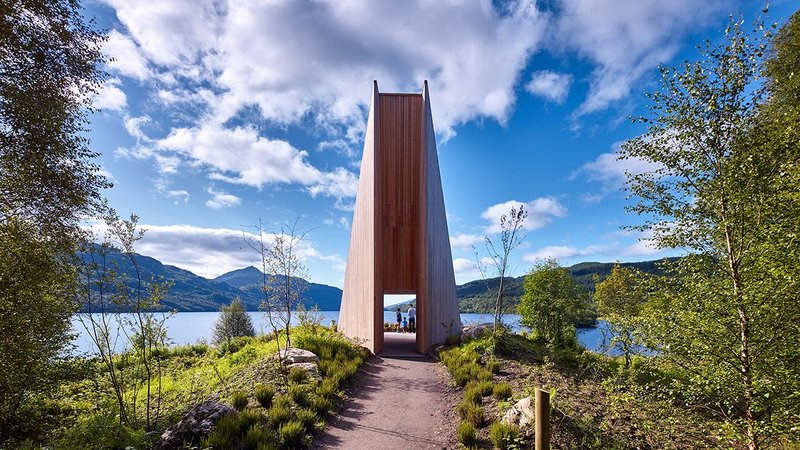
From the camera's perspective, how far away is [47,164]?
18.2 feet

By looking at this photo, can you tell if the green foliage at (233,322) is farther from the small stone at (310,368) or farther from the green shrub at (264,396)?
the green shrub at (264,396)

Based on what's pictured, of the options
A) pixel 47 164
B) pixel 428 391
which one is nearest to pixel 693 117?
pixel 428 391

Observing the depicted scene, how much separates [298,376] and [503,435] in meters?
3.85

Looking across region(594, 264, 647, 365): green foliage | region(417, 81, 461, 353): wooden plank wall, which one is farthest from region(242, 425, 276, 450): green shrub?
region(417, 81, 461, 353): wooden plank wall

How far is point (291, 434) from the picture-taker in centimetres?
465

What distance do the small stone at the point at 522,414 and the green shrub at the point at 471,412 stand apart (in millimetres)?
385

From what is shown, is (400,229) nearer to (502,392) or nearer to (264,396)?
(502,392)

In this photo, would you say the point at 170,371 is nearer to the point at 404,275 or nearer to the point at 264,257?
the point at 264,257

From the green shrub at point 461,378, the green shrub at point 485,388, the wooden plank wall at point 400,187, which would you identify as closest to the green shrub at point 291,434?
the green shrub at point 485,388

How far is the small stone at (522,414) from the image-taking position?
4731 millimetres

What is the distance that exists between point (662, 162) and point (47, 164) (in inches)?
345

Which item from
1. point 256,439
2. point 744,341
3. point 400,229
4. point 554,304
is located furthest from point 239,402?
point 554,304

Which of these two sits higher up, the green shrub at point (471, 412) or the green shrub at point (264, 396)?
the green shrub at point (264, 396)

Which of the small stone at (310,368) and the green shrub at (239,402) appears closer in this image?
the green shrub at (239,402)
